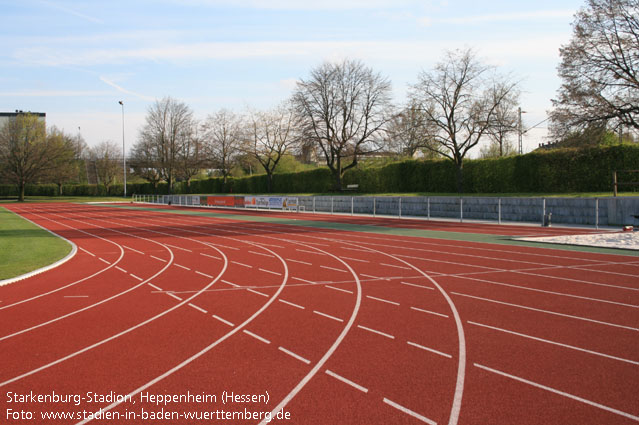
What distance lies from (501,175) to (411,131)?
7926mm

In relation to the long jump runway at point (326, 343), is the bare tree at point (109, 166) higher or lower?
higher

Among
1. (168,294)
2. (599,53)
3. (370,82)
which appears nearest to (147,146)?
(370,82)

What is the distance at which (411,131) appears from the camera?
3509 cm

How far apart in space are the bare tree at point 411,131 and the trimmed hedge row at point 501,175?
6.29 ft

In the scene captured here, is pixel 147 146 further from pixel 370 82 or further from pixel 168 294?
pixel 168 294

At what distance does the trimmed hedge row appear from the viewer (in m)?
24.4

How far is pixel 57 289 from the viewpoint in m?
9.05

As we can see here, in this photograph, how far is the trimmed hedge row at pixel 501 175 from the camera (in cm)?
2438

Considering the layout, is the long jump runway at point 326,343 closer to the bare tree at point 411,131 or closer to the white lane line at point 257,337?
the white lane line at point 257,337

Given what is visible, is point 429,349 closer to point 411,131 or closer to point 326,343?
point 326,343

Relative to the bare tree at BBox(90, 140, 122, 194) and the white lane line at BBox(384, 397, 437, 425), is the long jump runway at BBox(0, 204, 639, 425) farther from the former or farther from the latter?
the bare tree at BBox(90, 140, 122, 194)

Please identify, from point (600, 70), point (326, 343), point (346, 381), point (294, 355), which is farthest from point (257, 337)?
point (600, 70)

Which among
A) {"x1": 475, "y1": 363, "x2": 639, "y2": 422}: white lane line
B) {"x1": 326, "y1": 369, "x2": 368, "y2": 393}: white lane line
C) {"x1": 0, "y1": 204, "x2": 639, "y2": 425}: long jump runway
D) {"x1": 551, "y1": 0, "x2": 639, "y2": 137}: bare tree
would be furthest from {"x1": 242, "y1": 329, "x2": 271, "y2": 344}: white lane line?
{"x1": 551, "y1": 0, "x2": 639, "y2": 137}: bare tree

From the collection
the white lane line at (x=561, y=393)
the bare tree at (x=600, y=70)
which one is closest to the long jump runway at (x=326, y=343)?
the white lane line at (x=561, y=393)
